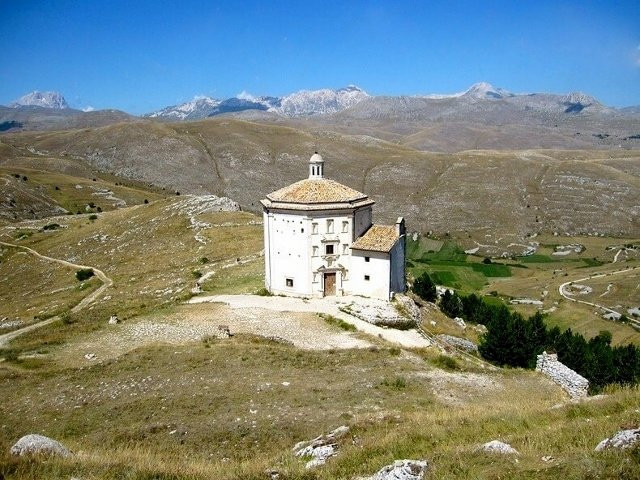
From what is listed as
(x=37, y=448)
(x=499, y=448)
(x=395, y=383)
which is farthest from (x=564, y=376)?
(x=37, y=448)

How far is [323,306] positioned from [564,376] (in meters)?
19.2

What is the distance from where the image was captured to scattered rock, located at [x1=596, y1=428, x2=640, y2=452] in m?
10.6

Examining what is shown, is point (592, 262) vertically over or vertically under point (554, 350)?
under

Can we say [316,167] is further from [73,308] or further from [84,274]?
[84,274]

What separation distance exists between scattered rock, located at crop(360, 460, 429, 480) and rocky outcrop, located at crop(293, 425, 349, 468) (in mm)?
2842

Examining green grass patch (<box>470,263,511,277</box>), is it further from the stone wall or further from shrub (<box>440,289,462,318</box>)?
the stone wall

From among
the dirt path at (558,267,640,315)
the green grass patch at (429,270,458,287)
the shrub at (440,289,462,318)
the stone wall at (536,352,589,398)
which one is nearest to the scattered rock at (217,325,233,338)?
the stone wall at (536,352,589,398)

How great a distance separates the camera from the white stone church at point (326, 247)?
44188 millimetres

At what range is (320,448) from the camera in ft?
51.1

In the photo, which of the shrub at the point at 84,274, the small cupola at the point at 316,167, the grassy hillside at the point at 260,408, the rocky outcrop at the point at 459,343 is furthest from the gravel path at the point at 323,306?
the shrub at the point at 84,274

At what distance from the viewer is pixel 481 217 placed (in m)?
169

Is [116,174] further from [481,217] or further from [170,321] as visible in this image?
[170,321]

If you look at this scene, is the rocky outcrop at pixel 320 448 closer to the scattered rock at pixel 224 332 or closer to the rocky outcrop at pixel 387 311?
the scattered rock at pixel 224 332

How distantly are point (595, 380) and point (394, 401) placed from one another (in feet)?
101
